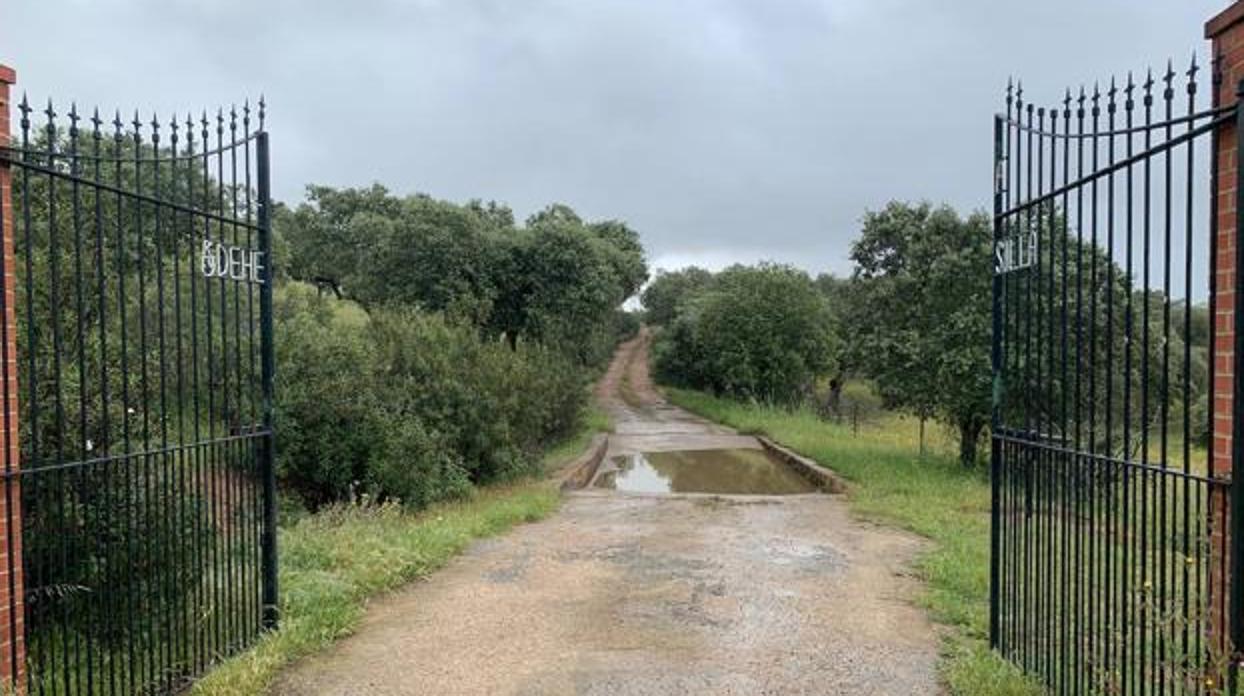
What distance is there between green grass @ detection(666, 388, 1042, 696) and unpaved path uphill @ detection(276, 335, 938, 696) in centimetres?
24

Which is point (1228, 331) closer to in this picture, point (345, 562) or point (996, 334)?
point (996, 334)

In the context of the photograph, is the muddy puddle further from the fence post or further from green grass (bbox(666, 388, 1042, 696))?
the fence post

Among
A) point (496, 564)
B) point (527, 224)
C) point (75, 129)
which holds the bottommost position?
point (496, 564)

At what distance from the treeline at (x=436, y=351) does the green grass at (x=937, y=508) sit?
476cm

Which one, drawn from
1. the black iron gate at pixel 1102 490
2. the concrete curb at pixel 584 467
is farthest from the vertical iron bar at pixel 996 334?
the concrete curb at pixel 584 467

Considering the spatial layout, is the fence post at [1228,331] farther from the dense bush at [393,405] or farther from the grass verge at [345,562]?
the dense bush at [393,405]

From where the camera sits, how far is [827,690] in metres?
4.34

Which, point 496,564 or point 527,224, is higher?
point 527,224

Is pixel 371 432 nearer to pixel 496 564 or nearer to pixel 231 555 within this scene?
pixel 496 564

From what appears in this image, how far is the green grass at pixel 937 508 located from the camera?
4457 millimetres

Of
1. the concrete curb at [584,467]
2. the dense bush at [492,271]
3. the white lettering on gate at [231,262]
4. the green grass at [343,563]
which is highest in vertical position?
the dense bush at [492,271]

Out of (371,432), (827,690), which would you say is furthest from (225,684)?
(371,432)

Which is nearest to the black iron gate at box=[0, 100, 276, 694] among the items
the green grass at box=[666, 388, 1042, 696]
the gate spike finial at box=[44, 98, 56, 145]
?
the gate spike finial at box=[44, 98, 56, 145]

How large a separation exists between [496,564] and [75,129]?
15.1ft
